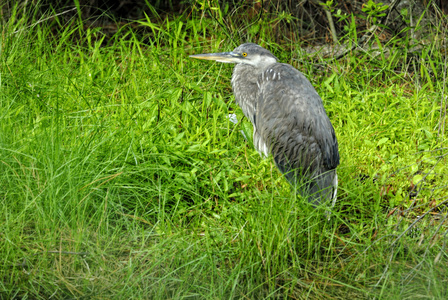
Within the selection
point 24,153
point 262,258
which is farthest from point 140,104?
point 262,258

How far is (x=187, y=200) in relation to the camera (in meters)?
3.21

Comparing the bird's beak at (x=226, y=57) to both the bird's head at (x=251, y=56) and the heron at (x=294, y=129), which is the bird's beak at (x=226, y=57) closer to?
the bird's head at (x=251, y=56)

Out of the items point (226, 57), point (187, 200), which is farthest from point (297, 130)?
point (226, 57)

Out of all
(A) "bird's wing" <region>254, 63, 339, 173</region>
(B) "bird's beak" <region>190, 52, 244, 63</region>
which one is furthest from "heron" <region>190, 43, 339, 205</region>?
(B) "bird's beak" <region>190, 52, 244, 63</region>

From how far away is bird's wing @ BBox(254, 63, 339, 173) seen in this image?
129 inches

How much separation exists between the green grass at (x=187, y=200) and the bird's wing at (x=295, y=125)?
17 centimetres

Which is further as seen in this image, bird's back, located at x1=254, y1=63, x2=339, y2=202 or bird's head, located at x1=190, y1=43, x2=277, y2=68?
bird's head, located at x1=190, y1=43, x2=277, y2=68

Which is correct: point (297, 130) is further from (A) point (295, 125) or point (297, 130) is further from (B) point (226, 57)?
(B) point (226, 57)

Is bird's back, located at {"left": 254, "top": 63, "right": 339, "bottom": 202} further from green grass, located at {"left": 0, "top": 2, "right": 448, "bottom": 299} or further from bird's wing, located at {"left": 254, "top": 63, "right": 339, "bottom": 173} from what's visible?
green grass, located at {"left": 0, "top": 2, "right": 448, "bottom": 299}

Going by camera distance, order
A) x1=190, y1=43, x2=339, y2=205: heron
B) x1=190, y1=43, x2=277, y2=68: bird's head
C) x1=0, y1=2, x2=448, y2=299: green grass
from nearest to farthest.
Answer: x1=0, y1=2, x2=448, y2=299: green grass < x1=190, y1=43, x2=339, y2=205: heron < x1=190, y1=43, x2=277, y2=68: bird's head

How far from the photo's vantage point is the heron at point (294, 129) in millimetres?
3262

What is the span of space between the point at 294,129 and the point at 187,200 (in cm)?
85

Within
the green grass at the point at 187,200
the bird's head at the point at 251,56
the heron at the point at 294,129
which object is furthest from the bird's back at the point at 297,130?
the bird's head at the point at 251,56

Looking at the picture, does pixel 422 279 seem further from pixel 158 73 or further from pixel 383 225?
pixel 158 73
